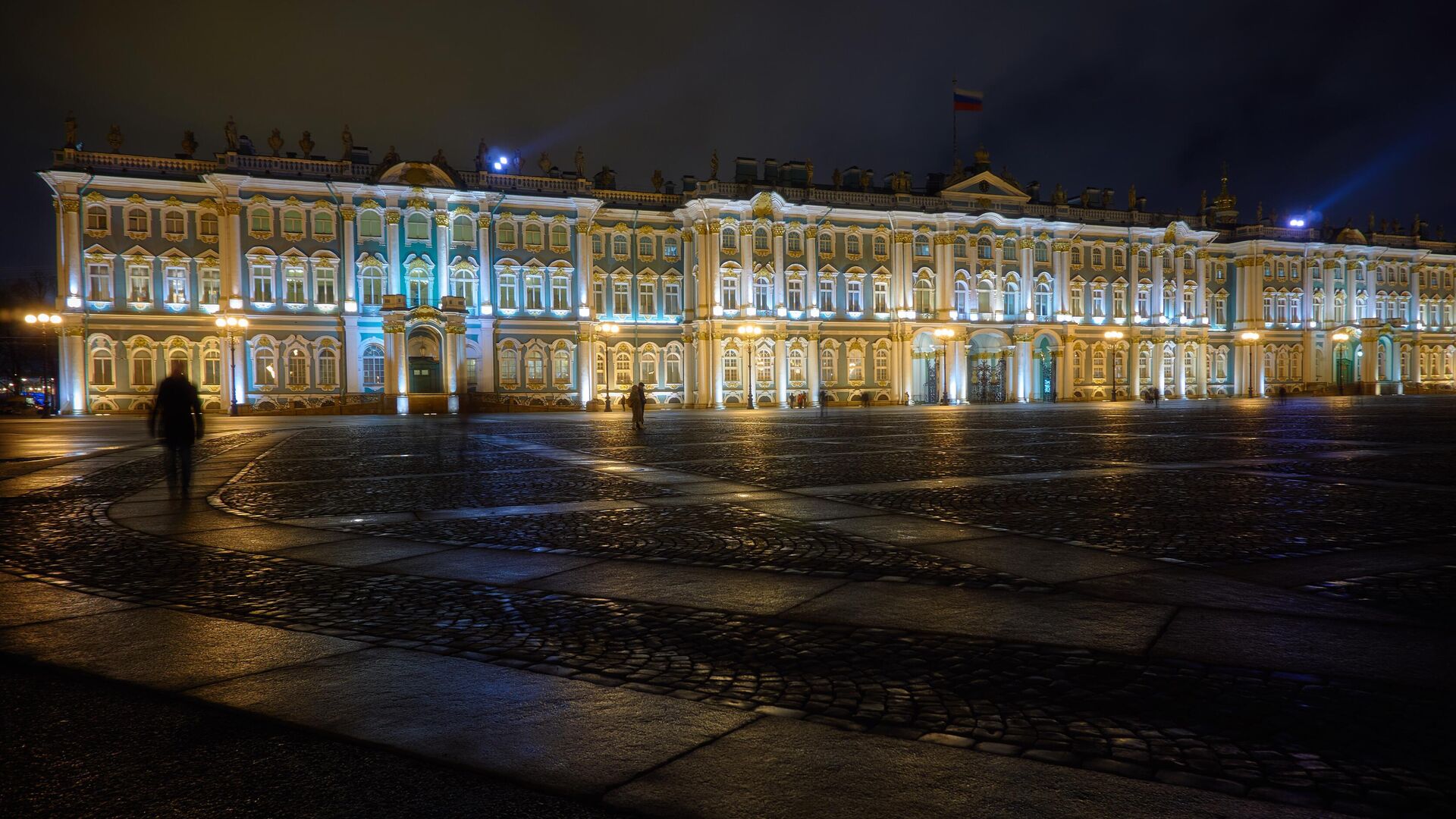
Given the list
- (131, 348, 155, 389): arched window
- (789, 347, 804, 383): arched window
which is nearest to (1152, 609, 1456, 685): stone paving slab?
(789, 347, 804, 383): arched window

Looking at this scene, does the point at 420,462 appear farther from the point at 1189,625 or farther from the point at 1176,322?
the point at 1176,322

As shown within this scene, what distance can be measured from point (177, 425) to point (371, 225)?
135 ft

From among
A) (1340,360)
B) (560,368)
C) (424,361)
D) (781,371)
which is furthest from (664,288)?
(1340,360)

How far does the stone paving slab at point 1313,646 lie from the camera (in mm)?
4203

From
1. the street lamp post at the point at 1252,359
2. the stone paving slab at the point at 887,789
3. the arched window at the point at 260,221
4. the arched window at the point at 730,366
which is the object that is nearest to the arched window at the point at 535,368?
the arched window at the point at 730,366

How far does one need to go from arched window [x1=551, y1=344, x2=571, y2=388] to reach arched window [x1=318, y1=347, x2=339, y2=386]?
11.7 metres

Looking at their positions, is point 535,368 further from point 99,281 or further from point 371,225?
point 99,281

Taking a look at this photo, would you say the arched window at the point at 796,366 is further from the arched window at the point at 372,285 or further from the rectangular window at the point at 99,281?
the rectangular window at the point at 99,281

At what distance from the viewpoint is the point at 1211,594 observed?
226 inches

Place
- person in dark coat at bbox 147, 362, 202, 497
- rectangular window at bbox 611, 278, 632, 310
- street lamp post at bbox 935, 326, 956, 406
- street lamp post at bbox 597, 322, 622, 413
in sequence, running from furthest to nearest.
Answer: street lamp post at bbox 935, 326, 956, 406 < rectangular window at bbox 611, 278, 632, 310 < street lamp post at bbox 597, 322, 622, 413 < person in dark coat at bbox 147, 362, 202, 497

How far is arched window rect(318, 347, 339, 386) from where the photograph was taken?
49.6 meters

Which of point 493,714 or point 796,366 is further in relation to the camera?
point 796,366

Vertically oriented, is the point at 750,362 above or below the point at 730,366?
above

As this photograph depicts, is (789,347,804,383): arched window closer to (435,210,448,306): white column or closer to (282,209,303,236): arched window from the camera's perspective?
(435,210,448,306): white column
